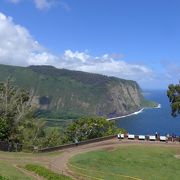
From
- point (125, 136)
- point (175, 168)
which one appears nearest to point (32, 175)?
point (175, 168)

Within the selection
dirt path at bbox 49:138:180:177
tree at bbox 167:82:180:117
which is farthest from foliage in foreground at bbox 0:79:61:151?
tree at bbox 167:82:180:117

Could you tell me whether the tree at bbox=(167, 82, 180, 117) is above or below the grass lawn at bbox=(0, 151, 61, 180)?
above

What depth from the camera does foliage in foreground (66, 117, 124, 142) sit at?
78831 millimetres

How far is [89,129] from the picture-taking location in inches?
3125

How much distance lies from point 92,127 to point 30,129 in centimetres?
1237

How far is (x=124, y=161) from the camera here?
43.1 m

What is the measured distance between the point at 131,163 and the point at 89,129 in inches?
1479

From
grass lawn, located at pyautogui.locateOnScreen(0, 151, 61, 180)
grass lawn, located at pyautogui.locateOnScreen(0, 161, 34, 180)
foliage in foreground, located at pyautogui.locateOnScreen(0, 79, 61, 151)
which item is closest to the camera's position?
grass lawn, located at pyautogui.locateOnScreen(0, 161, 34, 180)

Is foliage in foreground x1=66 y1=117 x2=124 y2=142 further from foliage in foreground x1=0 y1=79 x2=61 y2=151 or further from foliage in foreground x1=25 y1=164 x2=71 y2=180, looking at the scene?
foliage in foreground x1=25 y1=164 x2=71 y2=180

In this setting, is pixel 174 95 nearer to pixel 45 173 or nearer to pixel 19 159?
pixel 19 159

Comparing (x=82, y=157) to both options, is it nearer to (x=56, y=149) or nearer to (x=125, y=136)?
(x=56, y=149)

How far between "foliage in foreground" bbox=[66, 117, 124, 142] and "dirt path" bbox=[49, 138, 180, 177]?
70.3 ft

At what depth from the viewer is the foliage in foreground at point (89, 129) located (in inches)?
3104

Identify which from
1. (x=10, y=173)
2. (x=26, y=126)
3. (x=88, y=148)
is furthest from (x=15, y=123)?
(x=10, y=173)
